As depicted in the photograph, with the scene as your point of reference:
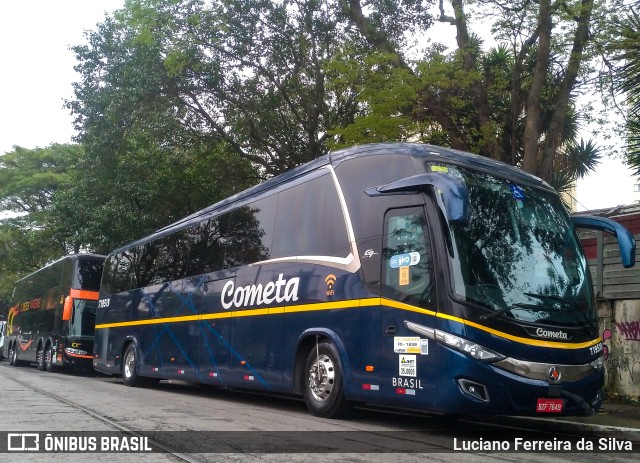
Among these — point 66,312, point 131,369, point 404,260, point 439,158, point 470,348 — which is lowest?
point 131,369

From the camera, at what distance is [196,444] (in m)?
7.14

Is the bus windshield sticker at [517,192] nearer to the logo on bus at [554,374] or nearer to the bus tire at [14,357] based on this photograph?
the logo on bus at [554,374]

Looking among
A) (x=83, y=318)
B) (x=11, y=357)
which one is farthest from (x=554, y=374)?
(x=11, y=357)

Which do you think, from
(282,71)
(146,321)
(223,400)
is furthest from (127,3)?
(223,400)

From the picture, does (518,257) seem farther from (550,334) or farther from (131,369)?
(131,369)

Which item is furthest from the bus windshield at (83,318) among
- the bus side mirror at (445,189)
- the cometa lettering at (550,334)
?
the cometa lettering at (550,334)

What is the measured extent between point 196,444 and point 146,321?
9.66 metres

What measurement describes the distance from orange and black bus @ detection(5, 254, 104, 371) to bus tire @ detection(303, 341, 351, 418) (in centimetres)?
1447

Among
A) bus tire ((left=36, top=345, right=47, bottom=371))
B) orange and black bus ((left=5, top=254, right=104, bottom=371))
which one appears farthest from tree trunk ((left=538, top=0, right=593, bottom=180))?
bus tire ((left=36, top=345, right=47, bottom=371))

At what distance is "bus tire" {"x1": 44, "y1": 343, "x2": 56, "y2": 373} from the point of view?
24.1 m

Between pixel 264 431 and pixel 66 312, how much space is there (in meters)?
16.0

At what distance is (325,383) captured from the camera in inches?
377

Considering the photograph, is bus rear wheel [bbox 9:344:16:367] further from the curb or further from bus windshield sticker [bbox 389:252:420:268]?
bus windshield sticker [bbox 389:252:420:268]

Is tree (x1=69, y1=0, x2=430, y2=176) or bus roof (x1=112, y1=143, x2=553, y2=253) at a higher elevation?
tree (x1=69, y1=0, x2=430, y2=176)
